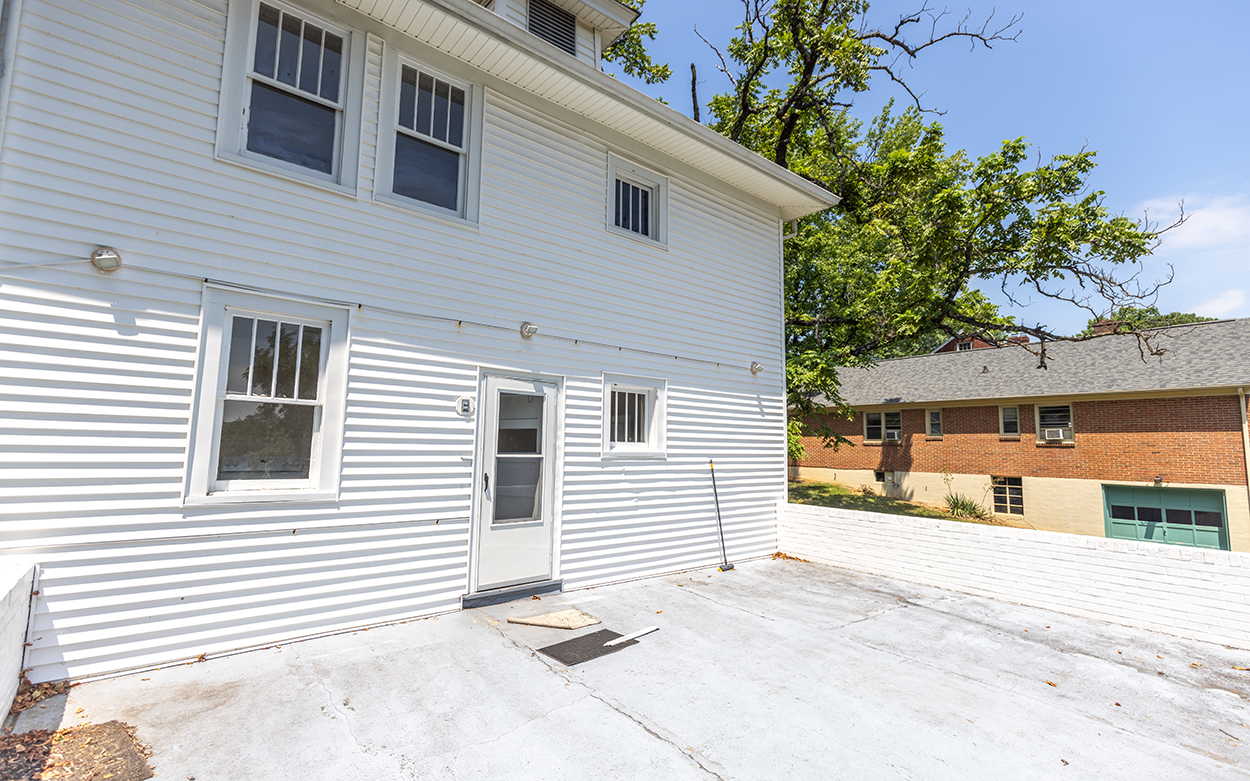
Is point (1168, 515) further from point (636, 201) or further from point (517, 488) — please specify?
point (517, 488)

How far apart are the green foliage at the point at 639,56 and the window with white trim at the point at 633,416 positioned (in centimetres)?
1113

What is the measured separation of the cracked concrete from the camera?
108 inches

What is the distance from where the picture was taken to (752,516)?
26.2 ft

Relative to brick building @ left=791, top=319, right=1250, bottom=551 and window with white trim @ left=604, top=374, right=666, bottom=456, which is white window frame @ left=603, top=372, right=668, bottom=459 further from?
brick building @ left=791, top=319, right=1250, bottom=551

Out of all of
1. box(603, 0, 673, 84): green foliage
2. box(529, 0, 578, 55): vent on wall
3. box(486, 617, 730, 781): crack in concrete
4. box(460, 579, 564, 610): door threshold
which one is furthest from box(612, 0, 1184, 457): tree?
box(486, 617, 730, 781): crack in concrete

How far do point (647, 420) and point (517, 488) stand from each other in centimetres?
210

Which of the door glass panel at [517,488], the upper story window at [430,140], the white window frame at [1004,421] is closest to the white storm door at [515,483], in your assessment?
the door glass panel at [517,488]

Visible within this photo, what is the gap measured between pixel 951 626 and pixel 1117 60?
1032 cm

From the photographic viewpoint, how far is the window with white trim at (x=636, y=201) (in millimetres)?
6668

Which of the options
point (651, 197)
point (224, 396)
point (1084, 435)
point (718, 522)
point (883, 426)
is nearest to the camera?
point (224, 396)

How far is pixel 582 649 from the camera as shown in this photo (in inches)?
166

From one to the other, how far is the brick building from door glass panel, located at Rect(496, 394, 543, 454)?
13190 mm

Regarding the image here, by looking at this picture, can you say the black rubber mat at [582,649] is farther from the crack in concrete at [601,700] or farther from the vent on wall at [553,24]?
the vent on wall at [553,24]

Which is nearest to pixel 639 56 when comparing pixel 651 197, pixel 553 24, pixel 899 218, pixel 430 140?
pixel 899 218
